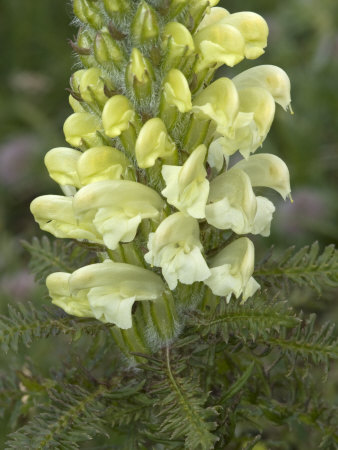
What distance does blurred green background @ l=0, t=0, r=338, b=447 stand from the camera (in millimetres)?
3250

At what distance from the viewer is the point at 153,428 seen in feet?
4.55

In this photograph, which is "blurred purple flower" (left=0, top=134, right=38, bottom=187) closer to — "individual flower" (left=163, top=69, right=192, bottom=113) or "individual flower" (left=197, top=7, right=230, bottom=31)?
"individual flower" (left=197, top=7, right=230, bottom=31)

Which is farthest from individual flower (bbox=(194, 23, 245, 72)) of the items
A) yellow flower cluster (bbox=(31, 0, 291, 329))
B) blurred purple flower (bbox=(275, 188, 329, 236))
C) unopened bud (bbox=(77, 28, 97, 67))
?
blurred purple flower (bbox=(275, 188, 329, 236))

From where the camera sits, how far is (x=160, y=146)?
→ 1.32 metres

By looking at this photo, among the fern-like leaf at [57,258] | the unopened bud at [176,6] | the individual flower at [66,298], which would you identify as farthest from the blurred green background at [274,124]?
the unopened bud at [176,6]

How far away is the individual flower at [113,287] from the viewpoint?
1.35m

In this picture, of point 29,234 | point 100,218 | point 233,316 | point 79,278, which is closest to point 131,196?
point 100,218

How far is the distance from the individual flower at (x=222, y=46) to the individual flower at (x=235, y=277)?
36 centimetres

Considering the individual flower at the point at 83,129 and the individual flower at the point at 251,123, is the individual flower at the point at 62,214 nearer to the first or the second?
the individual flower at the point at 83,129

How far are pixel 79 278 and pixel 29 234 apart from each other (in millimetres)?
2241

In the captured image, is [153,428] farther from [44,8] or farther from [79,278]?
[44,8]

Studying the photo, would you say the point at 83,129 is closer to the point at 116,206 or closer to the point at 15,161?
the point at 116,206

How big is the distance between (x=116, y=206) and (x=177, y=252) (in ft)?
0.48

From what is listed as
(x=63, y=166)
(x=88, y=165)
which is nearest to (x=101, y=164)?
(x=88, y=165)
